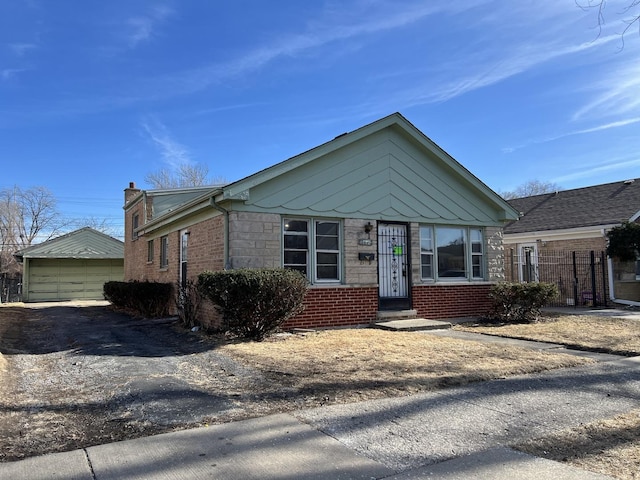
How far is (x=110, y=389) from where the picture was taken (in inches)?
230

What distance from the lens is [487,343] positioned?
9117 mm

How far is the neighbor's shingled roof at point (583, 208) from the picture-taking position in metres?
18.5

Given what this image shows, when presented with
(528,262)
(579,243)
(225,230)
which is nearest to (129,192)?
(225,230)

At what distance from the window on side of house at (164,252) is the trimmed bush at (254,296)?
6.50 m

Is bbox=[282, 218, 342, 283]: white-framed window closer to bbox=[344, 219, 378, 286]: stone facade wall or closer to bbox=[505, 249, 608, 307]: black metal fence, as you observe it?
bbox=[344, 219, 378, 286]: stone facade wall

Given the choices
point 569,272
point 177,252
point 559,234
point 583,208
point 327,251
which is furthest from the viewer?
point 583,208

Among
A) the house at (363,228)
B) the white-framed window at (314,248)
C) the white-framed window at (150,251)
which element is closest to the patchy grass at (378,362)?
the white-framed window at (314,248)

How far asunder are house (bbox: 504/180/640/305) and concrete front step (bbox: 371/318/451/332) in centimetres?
862

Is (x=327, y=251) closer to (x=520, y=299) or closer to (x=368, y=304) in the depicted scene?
(x=368, y=304)

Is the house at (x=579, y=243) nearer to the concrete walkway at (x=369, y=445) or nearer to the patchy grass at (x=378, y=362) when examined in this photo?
the patchy grass at (x=378, y=362)

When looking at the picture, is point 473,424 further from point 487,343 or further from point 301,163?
point 301,163

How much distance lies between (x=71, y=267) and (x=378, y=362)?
80.5ft

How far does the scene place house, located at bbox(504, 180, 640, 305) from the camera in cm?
1747

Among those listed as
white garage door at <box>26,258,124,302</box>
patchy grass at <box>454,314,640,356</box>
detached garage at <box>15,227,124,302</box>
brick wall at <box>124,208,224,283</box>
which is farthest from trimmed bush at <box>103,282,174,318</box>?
white garage door at <box>26,258,124,302</box>
